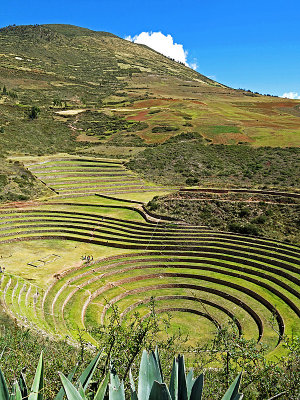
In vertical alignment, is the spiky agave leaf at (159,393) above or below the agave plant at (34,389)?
above

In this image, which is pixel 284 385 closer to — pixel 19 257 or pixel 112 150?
pixel 19 257

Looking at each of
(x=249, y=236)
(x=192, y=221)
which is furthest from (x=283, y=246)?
(x=192, y=221)

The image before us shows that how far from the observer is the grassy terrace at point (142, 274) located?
729 inches

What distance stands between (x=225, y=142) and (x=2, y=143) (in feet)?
125

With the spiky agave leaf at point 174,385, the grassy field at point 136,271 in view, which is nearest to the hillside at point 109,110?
the grassy field at point 136,271

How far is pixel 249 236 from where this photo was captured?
27.3 m

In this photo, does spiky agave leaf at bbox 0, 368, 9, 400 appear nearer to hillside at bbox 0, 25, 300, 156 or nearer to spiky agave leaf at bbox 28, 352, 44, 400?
spiky agave leaf at bbox 28, 352, 44, 400

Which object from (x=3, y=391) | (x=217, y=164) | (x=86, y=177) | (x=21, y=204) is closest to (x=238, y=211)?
(x=217, y=164)

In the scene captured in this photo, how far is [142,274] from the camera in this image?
23812 mm

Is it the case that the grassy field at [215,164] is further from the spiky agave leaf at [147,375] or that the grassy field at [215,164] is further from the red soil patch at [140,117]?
the spiky agave leaf at [147,375]

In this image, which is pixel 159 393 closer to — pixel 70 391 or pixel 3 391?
pixel 70 391

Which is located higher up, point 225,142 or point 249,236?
point 225,142

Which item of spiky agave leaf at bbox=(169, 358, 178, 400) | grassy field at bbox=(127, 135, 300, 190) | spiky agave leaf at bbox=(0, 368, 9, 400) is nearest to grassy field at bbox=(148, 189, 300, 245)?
grassy field at bbox=(127, 135, 300, 190)

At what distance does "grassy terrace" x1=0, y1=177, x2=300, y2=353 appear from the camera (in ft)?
60.7
